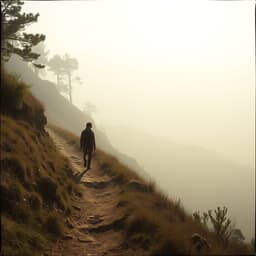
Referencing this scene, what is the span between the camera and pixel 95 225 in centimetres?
871

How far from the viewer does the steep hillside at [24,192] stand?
19.5ft

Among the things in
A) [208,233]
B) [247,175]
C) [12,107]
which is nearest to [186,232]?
[208,233]

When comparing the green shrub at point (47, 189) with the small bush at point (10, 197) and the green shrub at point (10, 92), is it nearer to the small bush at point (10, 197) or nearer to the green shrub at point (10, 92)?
the small bush at point (10, 197)

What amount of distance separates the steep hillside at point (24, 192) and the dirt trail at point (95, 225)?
0.33m

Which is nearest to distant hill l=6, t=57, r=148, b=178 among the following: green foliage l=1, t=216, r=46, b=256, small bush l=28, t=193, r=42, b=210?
small bush l=28, t=193, r=42, b=210

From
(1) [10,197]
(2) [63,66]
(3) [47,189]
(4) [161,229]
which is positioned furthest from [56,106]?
(4) [161,229]

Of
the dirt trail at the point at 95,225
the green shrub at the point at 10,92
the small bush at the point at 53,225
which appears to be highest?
the green shrub at the point at 10,92

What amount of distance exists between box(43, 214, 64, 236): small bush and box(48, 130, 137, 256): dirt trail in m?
0.21

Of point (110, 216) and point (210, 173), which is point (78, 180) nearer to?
Result: point (110, 216)

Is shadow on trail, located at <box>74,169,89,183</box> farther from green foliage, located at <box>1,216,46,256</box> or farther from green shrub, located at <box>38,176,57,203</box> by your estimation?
green foliage, located at <box>1,216,46,256</box>

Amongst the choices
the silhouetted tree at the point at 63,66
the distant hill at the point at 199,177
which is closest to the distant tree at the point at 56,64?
the silhouetted tree at the point at 63,66

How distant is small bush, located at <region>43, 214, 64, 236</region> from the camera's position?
23.3 feet

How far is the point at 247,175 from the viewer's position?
610 ft

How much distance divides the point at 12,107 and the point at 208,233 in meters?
7.67
